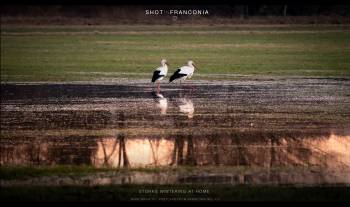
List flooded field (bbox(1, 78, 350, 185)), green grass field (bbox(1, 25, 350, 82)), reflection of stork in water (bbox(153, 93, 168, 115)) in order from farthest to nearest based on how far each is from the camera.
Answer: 1. green grass field (bbox(1, 25, 350, 82))
2. reflection of stork in water (bbox(153, 93, 168, 115))
3. flooded field (bbox(1, 78, 350, 185))

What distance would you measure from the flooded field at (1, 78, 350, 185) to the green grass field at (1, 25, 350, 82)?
182 inches

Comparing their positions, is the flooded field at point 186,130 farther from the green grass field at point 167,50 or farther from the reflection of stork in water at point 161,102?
the green grass field at point 167,50

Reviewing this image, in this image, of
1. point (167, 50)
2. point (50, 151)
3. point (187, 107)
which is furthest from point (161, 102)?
point (167, 50)

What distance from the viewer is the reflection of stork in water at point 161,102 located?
17609 millimetres

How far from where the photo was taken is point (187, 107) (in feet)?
59.8

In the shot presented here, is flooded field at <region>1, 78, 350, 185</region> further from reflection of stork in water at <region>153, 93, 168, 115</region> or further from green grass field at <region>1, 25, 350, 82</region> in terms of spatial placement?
green grass field at <region>1, 25, 350, 82</region>

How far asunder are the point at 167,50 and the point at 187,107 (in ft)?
57.9

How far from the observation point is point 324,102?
18.9 m

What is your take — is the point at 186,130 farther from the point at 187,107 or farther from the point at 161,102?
the point at 161,102

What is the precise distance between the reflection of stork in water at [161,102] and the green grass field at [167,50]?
4.89 metres

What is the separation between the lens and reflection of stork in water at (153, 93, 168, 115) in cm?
1761

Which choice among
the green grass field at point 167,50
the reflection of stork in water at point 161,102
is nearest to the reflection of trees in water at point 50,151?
the reflection of stork in water at point 161,102

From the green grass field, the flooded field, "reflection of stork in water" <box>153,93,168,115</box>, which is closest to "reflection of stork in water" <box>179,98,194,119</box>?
the flooded field

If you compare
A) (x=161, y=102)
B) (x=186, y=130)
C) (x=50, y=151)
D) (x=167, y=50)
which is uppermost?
(x=167, y=50)
